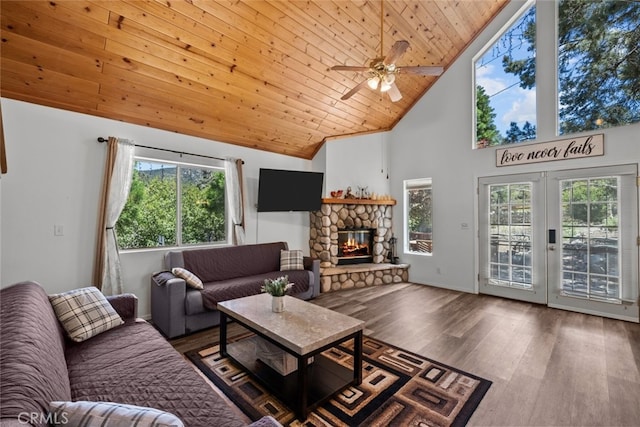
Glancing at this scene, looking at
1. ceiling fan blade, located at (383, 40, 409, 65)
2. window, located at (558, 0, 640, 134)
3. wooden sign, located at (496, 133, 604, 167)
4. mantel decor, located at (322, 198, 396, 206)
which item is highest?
window, located at (558, 0, 640, 134)

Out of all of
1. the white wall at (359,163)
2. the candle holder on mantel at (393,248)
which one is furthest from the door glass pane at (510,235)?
the white wall at (359,163)

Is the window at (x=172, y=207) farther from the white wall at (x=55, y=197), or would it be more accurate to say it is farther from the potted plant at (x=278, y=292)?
the potted plant at (x=278, y=292)

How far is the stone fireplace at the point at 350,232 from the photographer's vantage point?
5.36 meters

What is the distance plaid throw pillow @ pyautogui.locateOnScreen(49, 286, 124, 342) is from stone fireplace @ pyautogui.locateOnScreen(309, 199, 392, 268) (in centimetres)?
344

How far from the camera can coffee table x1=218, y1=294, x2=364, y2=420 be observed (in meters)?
2.00

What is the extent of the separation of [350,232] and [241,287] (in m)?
2.73

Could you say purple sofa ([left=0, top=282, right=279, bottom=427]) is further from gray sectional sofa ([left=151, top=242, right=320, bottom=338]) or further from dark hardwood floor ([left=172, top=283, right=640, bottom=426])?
dark hardwood floor ([left=172, top=283, right=640, bottom=426])

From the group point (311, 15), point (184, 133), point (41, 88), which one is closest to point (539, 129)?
point (311, 15)

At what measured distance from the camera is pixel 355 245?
5.83 meters

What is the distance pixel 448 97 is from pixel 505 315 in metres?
3.82

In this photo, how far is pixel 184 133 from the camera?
4.14 m

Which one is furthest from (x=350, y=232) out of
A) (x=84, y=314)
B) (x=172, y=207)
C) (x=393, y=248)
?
(x=84, y=314)

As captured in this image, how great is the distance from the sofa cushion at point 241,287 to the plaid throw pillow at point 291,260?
0.46 feet

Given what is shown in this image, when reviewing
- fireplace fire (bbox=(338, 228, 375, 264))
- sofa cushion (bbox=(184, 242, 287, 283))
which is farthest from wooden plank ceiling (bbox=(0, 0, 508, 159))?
fireplace fire (bbox=(338, 228, 375, 264))
